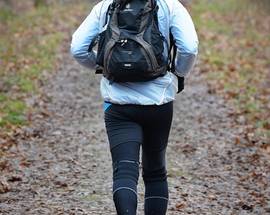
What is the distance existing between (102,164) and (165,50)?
4.08 m

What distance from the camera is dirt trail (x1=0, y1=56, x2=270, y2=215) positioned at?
6.80m

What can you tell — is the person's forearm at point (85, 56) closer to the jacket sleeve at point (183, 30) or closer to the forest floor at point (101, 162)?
the jacket sleeve at point (183, 30)

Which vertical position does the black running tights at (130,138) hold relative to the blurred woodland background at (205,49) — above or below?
above

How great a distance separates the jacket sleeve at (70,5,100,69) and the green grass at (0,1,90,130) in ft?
17.0

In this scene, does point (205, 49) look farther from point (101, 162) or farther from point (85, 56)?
point (85, 56)

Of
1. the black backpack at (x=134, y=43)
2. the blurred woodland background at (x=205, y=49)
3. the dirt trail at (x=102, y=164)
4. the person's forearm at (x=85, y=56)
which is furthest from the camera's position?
the blurred woodland background at (x=205, y=49)

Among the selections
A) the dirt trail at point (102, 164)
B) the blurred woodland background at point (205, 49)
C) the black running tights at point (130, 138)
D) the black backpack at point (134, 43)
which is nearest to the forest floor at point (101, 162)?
the dirt trail at point (102, 164)

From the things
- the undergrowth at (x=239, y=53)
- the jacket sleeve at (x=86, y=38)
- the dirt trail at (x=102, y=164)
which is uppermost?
the jacket sleeve at (x=86, y=38)

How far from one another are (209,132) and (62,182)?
3.40 m

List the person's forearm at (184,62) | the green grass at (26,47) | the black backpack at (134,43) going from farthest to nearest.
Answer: the green grass at (26,47)
the person's forearm at (184,62)
the black backpack at (134,43)

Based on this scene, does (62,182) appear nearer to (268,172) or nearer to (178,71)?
(268,172)

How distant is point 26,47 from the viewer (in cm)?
1667

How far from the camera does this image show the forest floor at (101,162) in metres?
6.82

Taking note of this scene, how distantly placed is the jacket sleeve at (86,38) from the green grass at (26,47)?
5180 millimetres
